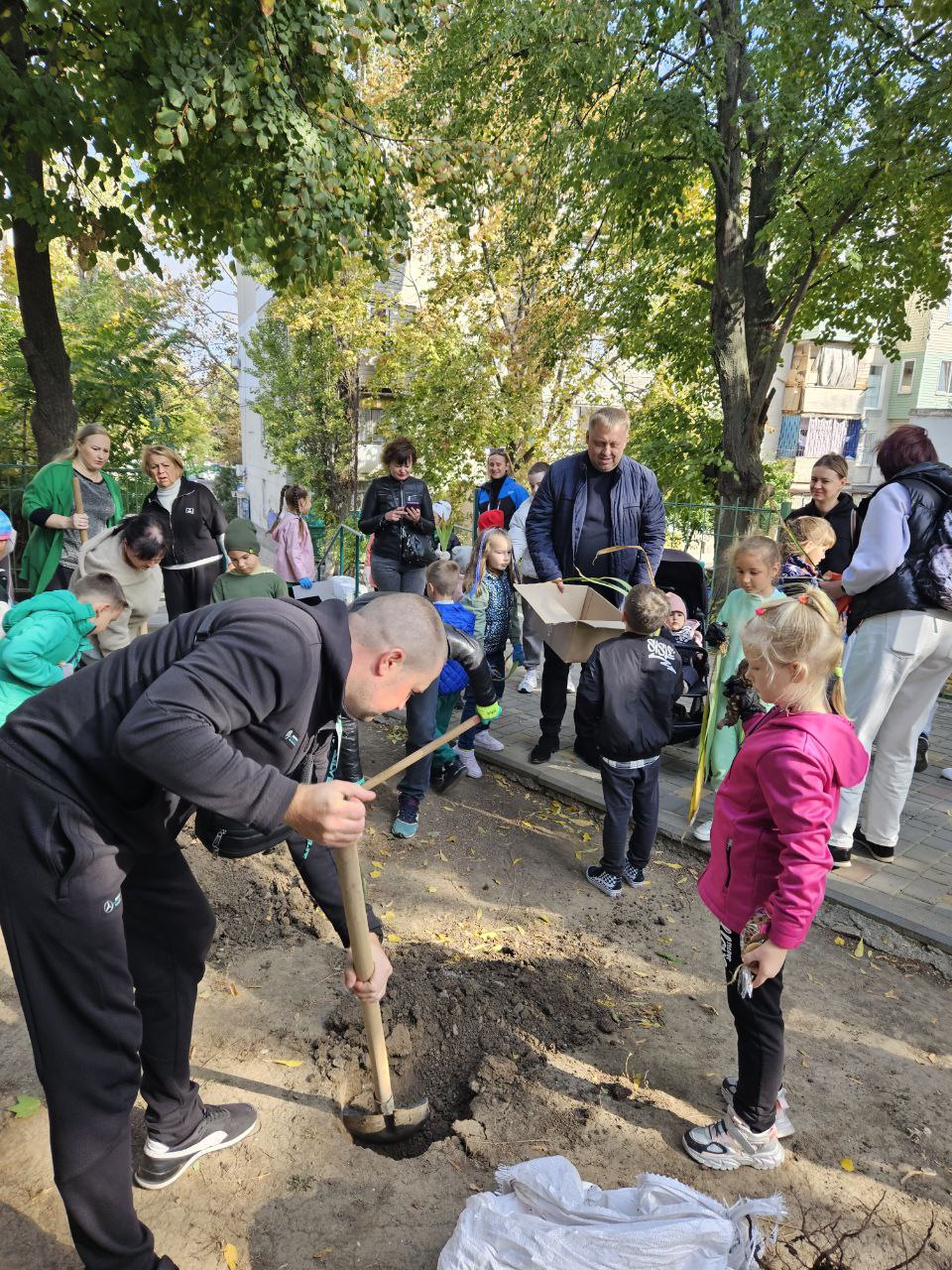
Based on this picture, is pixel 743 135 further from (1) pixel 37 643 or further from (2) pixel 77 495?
(1) pixel 37 643

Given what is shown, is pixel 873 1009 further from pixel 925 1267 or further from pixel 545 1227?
pixel 545 1227

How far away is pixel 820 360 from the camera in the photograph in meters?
30.7

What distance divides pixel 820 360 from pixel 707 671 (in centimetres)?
3016

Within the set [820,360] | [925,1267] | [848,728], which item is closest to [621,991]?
[925,1267]

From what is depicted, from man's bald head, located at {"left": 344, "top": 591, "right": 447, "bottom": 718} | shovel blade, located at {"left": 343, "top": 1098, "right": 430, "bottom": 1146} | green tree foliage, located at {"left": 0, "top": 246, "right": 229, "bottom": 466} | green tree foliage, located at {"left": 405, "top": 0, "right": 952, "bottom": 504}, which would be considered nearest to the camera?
man's bald head, located at {"left": 344, "top": 591, "right": 447, "bottom": 718}

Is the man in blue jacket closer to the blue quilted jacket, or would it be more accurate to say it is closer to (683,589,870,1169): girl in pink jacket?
the blue quilted jacket

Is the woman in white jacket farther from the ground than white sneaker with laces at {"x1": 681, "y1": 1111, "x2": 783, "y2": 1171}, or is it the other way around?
the woman in white jacket

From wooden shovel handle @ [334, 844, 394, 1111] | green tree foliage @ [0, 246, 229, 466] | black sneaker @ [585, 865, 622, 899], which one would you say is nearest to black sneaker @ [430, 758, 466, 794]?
black sneaker @ [585, 865, 622, 899]

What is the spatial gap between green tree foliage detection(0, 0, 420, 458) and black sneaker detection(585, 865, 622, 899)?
4391 mm

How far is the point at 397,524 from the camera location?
6301mm

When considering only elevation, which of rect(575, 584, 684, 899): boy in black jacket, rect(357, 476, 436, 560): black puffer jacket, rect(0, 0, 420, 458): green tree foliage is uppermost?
rect(0, 0, 420, 458): green tree foliage

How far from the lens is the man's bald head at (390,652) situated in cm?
185

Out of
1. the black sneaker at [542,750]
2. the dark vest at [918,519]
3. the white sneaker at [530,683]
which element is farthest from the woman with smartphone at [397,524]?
the dark vest at [918,519]

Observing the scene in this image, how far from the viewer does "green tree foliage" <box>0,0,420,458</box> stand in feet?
15.3
